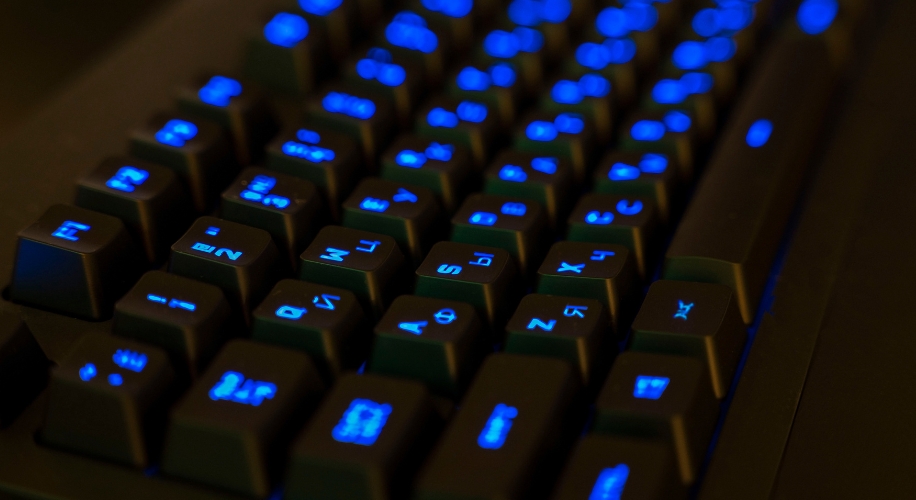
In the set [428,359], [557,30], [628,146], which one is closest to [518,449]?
[428,359]

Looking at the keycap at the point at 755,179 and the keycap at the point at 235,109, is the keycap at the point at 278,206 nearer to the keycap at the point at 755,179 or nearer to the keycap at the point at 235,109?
→ the keycap at the point at 235,109

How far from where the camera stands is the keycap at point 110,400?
45 centimetres

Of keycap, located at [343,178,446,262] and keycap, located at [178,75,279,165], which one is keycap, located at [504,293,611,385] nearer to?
keycap, located at [343,178,446,262]

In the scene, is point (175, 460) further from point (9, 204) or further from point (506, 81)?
point (506, 81)

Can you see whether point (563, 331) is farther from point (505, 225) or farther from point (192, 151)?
A: point (192, 151)

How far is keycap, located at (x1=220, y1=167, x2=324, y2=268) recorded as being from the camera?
56 cm

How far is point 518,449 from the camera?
42 centimetres

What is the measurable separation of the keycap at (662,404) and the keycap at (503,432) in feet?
0.07

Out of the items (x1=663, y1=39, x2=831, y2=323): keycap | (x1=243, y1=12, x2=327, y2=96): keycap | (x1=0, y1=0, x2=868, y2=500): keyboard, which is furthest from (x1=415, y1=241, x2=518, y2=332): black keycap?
(x1=243, y1=12, x2=327, y2=96): keycap

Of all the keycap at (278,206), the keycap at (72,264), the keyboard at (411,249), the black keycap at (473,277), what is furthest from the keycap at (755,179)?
the keycap at (72,264)

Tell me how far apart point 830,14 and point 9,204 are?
26.3 inches

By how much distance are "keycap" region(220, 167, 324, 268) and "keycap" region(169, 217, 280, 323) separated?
0.07 feet

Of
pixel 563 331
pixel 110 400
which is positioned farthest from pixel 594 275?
pixel 110 400

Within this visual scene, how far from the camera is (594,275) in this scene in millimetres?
530
